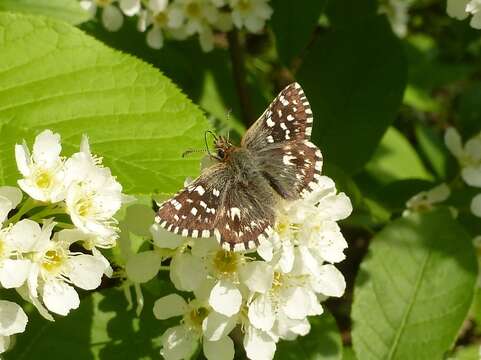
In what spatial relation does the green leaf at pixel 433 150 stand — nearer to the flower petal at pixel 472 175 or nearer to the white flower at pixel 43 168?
the flower petal at pixel 472 175

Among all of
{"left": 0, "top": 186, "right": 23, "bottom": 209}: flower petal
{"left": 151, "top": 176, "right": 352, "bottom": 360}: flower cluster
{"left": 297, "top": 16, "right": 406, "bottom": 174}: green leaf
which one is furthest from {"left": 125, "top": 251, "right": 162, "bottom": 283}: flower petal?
{"left": 297, "top": 16, "right": 406, "bottom": 174}: green leaf

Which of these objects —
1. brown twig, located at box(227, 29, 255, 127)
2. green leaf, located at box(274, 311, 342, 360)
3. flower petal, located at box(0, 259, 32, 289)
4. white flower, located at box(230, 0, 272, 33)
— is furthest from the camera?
brown twig, located at box(227, 29, 255, 127)

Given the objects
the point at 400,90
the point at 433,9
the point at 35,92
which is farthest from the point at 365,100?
the point at 433,9

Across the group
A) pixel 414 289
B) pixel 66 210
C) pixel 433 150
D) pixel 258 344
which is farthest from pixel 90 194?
pixel 433 150

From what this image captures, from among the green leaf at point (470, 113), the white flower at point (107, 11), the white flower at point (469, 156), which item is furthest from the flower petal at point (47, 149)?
the green leaf at point (470, 113)

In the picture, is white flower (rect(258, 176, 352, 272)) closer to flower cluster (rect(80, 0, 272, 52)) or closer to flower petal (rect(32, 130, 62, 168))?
flower petal (rect(32, 130, 62, 168))
